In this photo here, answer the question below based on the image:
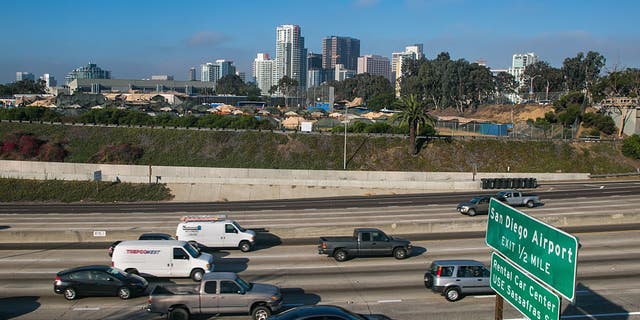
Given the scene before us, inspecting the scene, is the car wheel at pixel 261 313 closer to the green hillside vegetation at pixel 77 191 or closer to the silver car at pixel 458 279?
the silver car at pixel 458 279

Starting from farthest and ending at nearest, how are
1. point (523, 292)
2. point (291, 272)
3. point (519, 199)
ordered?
point (519, 199), point (291, 272), point (523, 292)

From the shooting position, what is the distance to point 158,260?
21125 mm

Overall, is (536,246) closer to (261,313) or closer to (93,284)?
(261,313)

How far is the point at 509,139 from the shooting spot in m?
68.8

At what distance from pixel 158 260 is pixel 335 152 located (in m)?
47.1

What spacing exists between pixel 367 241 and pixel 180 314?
10825mm

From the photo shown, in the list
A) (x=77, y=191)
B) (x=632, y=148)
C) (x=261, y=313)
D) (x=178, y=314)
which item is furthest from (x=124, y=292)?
(x=632, y=148)

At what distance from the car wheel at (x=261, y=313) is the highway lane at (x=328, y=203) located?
1077 inches

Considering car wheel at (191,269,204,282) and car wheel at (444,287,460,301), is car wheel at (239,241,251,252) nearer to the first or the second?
car wheel at (191,269,204,282)

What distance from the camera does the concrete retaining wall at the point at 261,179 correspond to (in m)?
54.7

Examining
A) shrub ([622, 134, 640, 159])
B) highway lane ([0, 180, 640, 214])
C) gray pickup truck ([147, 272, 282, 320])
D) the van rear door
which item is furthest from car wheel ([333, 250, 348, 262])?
shrub ([622, 134, 640, 159])

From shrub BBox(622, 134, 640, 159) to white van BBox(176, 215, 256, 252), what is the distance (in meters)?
56.7

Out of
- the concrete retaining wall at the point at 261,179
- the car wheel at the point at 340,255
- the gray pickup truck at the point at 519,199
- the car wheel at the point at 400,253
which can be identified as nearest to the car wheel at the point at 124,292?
the car wheel at the point at 340,255

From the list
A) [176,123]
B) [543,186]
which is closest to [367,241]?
[543,186]
